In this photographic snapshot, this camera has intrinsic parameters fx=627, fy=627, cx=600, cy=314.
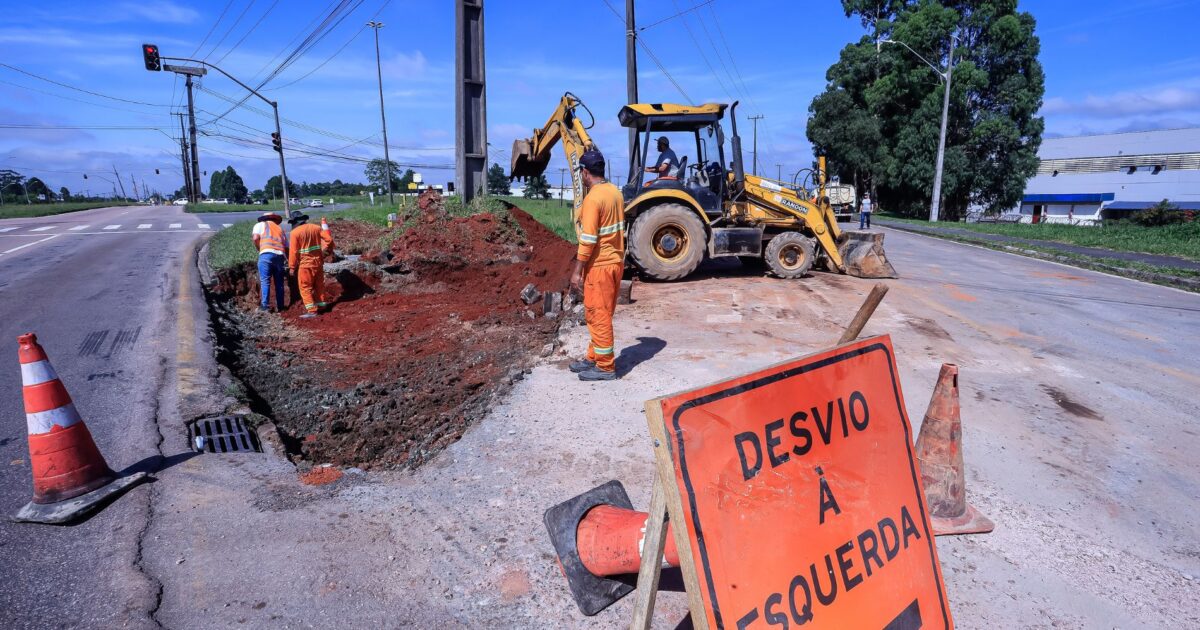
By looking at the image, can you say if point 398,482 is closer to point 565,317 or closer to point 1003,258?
point 565,317

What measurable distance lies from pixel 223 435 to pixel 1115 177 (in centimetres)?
6167

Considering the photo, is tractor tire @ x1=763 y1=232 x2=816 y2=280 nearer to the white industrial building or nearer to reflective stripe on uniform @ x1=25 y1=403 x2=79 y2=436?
reflective stripe on uniform @ x1=25 y1=403 x2=79 y2=436

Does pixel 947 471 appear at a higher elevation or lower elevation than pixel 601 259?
lower

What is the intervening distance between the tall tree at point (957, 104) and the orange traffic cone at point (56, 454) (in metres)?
38.7

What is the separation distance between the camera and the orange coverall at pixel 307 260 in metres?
8.69

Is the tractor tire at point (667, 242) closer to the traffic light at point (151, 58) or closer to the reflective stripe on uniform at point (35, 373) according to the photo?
the reflective stripe on uniform at point (35, 373)

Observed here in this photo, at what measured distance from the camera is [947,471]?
10.3 feet

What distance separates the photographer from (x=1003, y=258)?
1532 cm

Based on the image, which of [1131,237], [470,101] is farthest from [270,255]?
[1131,237]

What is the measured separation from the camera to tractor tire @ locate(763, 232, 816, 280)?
1013cm

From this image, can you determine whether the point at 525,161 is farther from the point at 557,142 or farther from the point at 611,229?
the point at 611,229

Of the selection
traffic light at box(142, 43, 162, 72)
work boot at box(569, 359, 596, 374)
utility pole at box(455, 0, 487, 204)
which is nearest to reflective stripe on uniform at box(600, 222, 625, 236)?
work boot at box(569, 359, 596, 374)

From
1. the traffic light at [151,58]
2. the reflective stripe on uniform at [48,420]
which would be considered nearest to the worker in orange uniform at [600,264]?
the reflective stripe on uniform at [48,420]

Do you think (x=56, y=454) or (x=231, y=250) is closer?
(x=56, y=454)
